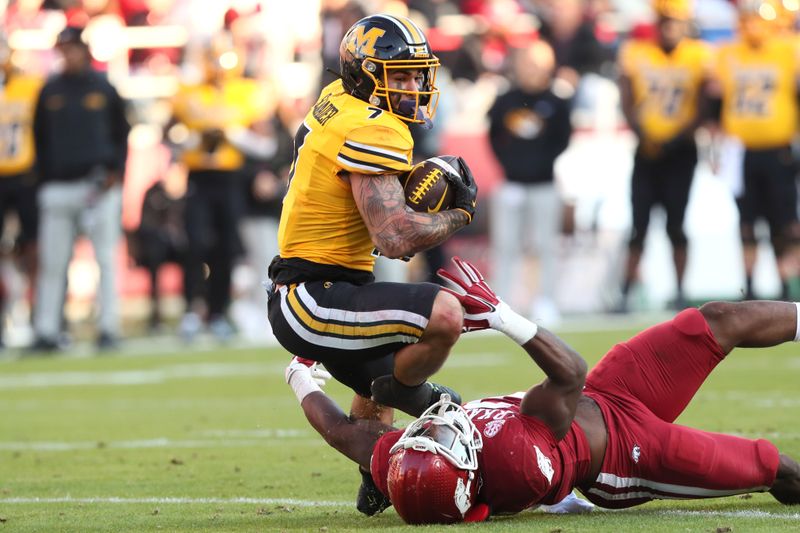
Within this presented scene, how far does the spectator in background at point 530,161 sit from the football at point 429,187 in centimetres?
853

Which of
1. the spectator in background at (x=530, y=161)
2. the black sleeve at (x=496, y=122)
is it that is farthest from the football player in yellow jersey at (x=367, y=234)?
the black sleeve at (x=496, y=122)

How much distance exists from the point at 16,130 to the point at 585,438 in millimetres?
9281

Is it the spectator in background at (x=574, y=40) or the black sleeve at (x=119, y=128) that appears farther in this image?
the spectator in background at (x=574, y=40)

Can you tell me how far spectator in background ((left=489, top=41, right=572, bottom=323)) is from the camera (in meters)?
13.5

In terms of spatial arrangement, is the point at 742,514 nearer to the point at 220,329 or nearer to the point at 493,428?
the point at 493,428

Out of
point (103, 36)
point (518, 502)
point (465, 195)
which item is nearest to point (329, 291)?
point (465, 195)

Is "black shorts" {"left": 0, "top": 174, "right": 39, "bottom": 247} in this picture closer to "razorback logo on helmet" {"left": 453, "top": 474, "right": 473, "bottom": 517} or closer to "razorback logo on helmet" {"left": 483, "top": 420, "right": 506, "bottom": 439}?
"razorback logo on helmet" {"left": 483, "top": 420, "right": 506, "bottom": 439}

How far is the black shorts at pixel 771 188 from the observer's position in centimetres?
1235

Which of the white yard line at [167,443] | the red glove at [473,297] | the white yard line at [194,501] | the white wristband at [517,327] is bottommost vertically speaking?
the white yard line at [167,443]

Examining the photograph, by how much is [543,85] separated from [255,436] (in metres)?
7.28

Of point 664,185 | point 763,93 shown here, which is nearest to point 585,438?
point 763,93

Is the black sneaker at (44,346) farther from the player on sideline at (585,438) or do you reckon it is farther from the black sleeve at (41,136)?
the player on sideline at (585,438)

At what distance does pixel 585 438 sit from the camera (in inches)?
175

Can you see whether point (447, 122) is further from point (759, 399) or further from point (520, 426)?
point (520, 426)
